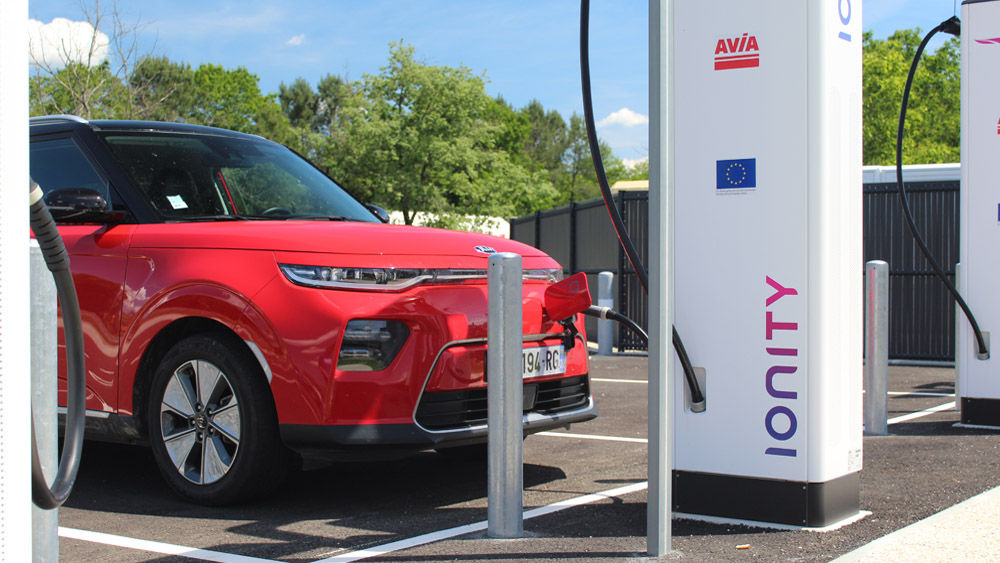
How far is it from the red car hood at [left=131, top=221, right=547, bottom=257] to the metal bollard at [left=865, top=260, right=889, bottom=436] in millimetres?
3165

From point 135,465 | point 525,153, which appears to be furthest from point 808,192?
point 525,153

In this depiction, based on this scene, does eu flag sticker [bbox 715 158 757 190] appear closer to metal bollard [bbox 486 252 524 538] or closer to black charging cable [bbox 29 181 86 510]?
metal bollard [bbox 486 252 524 538]

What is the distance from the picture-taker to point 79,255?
4.93m

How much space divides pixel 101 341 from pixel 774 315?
3221mm

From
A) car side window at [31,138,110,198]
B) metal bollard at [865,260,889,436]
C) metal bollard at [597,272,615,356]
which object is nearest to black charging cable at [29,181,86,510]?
car side window at [31,138,110,198]

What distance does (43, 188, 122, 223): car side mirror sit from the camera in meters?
4.57

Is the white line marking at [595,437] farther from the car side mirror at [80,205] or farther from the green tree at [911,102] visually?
the green tree at [911,102]

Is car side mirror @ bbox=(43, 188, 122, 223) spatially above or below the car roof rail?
below

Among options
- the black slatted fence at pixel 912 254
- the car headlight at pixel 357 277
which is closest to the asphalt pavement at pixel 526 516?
the car headlight at pixel 357 277

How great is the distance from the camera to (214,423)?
4406 millimetres

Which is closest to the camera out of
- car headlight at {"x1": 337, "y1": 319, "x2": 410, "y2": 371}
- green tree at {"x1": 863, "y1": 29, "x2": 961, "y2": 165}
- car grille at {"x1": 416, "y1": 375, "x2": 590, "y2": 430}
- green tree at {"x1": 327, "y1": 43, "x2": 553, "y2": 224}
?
car headlight at {"x1": 337, "y1": 319, "x2": 410, "y2": 371}

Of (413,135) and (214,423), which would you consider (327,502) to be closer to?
(214,423)

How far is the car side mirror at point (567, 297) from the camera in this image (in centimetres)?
457

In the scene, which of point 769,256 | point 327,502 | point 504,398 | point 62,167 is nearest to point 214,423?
point 327,502
